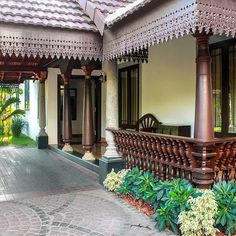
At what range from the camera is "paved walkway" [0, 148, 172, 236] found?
13.9 feet

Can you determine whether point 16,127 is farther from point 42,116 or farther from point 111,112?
point 111,112

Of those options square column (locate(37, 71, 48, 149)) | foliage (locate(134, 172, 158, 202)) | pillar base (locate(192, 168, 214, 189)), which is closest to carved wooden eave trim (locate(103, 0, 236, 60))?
pillar base (locate(192, 168, 214, 189))

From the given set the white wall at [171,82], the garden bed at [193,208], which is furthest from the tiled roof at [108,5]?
the garden bed at [193,208]

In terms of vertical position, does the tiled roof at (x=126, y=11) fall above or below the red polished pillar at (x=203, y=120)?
above

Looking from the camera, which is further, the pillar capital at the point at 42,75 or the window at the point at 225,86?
the pillar capital at the point at 42,75

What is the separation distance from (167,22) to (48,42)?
233 cm

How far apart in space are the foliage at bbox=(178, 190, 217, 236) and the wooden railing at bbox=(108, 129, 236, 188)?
37 cm

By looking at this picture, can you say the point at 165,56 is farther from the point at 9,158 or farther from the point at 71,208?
the point at 9,158

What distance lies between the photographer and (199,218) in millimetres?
3871

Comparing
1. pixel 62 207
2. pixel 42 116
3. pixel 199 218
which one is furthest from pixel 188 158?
pixel 42 116

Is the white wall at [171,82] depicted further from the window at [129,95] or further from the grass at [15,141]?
the grass at [15,141]

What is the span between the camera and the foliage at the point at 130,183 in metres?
5.40

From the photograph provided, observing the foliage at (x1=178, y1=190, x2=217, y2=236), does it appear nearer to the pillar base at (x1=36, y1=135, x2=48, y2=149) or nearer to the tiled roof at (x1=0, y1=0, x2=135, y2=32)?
the tiled roof at (x1=0, y1=0, x2=135, y2=32)

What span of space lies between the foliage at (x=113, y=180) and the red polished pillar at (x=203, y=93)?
2086mm
